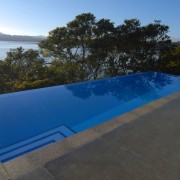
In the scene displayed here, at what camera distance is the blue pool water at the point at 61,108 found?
16.0 feet

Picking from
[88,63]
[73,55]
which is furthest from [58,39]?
[88,63]

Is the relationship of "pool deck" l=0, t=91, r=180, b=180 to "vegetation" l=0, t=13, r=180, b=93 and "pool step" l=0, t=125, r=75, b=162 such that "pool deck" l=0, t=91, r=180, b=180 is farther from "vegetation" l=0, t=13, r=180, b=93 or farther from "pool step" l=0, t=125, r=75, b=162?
"vegetation" l=0, t=13, r=180, b=93

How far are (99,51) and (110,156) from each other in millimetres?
11710

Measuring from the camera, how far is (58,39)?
562 inches

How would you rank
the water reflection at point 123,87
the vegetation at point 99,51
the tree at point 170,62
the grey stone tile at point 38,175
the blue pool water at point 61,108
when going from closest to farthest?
the grey stone tile at point 38,175 → the blue pool water at point 61,108 → the water reflection at point 123,87 → the tree at point 170,62 → the vegetation at point 99,51

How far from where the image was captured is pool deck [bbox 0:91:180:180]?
8.25 ft

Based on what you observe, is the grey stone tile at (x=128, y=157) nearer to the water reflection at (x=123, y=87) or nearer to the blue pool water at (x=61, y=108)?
the blue pool water at (x=61, y=108)

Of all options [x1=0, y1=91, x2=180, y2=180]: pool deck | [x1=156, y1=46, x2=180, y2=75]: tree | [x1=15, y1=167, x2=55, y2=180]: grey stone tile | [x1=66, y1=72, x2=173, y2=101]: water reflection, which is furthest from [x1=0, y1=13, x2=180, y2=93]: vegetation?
[x1=15, y1=167, x2=55, y2=180]: grey stone tile

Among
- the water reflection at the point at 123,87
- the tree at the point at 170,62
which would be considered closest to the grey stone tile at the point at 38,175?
the water reflection at the point at 123,87

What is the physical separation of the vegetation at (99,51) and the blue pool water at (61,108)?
4.05m

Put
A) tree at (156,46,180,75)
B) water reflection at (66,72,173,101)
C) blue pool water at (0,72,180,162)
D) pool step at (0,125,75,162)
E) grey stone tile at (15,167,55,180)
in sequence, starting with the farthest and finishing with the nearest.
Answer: tree at (156,46,180,75)
water reflection at (66,72,173,101)
blue pool water at (0,72,180,162)
pool step at (0,125,75,162)
grey stone tile at (15,167,55,180)

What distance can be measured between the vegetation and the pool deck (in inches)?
360

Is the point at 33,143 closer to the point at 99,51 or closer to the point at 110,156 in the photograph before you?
the point at 110,156

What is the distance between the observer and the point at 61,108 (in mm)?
6633
